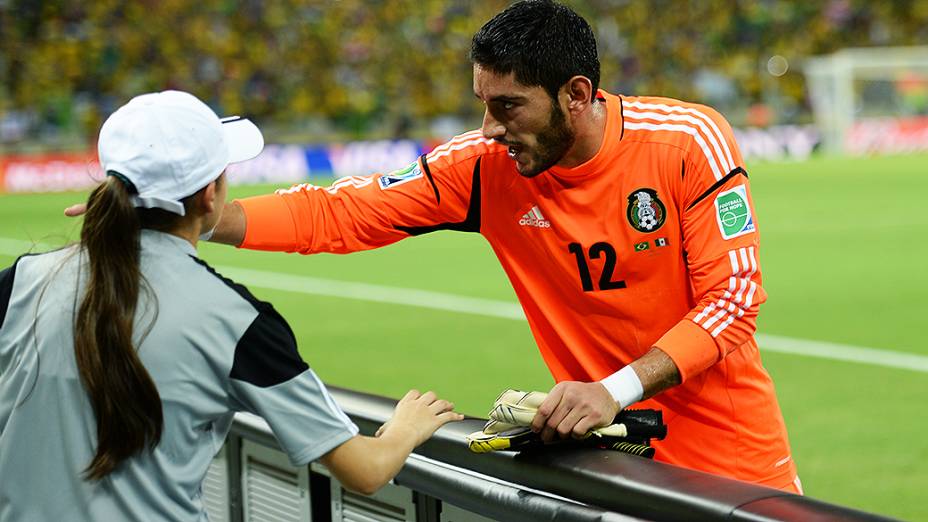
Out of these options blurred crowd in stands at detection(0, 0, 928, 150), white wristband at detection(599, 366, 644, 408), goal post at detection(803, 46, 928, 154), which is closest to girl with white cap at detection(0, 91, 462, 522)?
white wristband at detection(599, 366, 644, 408)

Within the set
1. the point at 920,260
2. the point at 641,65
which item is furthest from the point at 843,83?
the point at 920,260

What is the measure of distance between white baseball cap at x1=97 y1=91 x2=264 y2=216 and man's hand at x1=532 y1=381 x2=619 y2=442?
885 mm

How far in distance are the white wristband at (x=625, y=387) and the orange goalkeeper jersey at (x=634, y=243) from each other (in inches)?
4.7

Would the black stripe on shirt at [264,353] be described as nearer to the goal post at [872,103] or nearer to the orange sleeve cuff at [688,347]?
the orange sleeve cuff at [688,347]

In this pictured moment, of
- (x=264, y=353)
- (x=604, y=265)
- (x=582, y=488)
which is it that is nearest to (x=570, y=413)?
Answer: (x=582, y=488)

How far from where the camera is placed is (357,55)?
32125 millimetres

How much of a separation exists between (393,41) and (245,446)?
29.6 metres

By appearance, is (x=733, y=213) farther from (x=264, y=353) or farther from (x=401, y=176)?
(x=264, y=353)

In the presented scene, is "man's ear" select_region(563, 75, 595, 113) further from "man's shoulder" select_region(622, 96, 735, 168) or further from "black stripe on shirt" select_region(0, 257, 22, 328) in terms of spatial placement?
"black stripe on shirt" select_region(0, 257, 22, 328)

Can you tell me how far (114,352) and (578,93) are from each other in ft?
4.65

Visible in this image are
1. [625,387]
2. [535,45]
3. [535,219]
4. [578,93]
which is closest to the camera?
[625,387]

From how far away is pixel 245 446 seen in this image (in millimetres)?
3738

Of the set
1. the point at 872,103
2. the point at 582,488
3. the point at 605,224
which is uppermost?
the point at 605,224

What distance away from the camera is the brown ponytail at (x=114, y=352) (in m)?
2.07
